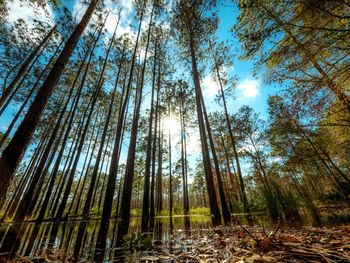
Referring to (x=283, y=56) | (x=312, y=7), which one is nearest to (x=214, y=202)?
(x=283, y=56)

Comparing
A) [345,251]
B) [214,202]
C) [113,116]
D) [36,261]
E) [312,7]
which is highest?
[113,116]

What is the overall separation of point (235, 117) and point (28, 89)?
63.2ft

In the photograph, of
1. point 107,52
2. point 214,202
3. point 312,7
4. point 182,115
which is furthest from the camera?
point 182,115

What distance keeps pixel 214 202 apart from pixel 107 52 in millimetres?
11977

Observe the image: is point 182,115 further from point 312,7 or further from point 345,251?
point 345,251

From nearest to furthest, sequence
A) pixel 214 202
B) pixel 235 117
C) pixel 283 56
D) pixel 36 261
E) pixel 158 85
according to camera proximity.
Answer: pixel 36 261 < pixel 283 56 < pixel 214 202 < pixel 158 85 < pixel 235 117

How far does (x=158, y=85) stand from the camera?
12.7 m

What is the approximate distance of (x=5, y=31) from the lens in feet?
32.8

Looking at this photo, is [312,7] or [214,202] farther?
[214,202]

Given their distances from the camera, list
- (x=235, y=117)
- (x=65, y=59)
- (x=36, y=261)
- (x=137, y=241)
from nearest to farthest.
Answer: (x=36, y=261)
(x=137, y=241)
(x=65, y=59)
(x=235, y=117)

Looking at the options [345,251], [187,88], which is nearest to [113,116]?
[187,88]

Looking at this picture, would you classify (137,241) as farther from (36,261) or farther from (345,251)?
(345,251)

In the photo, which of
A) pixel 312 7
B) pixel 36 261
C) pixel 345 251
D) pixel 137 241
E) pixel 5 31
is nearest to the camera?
pixel 345 251

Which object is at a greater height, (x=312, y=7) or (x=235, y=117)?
(x=235, y=117)
